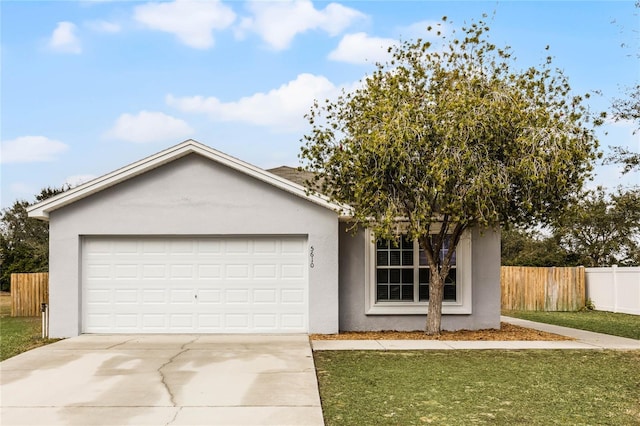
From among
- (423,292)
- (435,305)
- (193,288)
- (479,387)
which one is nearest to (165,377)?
(479,387)

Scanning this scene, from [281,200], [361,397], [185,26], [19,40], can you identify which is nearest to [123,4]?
[185,26]

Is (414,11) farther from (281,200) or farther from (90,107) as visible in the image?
(90,107)

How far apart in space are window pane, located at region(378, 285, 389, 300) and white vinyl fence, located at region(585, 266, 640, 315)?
40.1 ft

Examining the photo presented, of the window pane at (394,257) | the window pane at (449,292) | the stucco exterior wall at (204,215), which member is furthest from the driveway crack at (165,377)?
the window pane at (449,292)

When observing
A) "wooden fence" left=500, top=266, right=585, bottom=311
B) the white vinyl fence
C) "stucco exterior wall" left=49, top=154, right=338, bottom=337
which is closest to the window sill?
"stucco exterior wall" left=49, top=154, right=338, bottom=337

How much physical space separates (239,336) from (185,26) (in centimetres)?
824

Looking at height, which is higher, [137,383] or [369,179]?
[369,179]

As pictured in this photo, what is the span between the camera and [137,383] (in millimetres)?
9203

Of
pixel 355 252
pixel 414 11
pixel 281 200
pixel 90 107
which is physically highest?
pixel 414 11

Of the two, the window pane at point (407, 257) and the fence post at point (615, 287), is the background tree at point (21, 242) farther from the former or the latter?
the fence post at point (615, 287)

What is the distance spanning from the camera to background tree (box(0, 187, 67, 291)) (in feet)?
122

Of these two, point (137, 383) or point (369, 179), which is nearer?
point (137, 383)

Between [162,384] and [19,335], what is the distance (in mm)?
8538

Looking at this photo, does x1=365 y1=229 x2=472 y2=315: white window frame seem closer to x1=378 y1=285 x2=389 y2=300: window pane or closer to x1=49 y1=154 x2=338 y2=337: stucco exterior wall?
x1=378 y1=285 x2=389 y2=300: window pane
